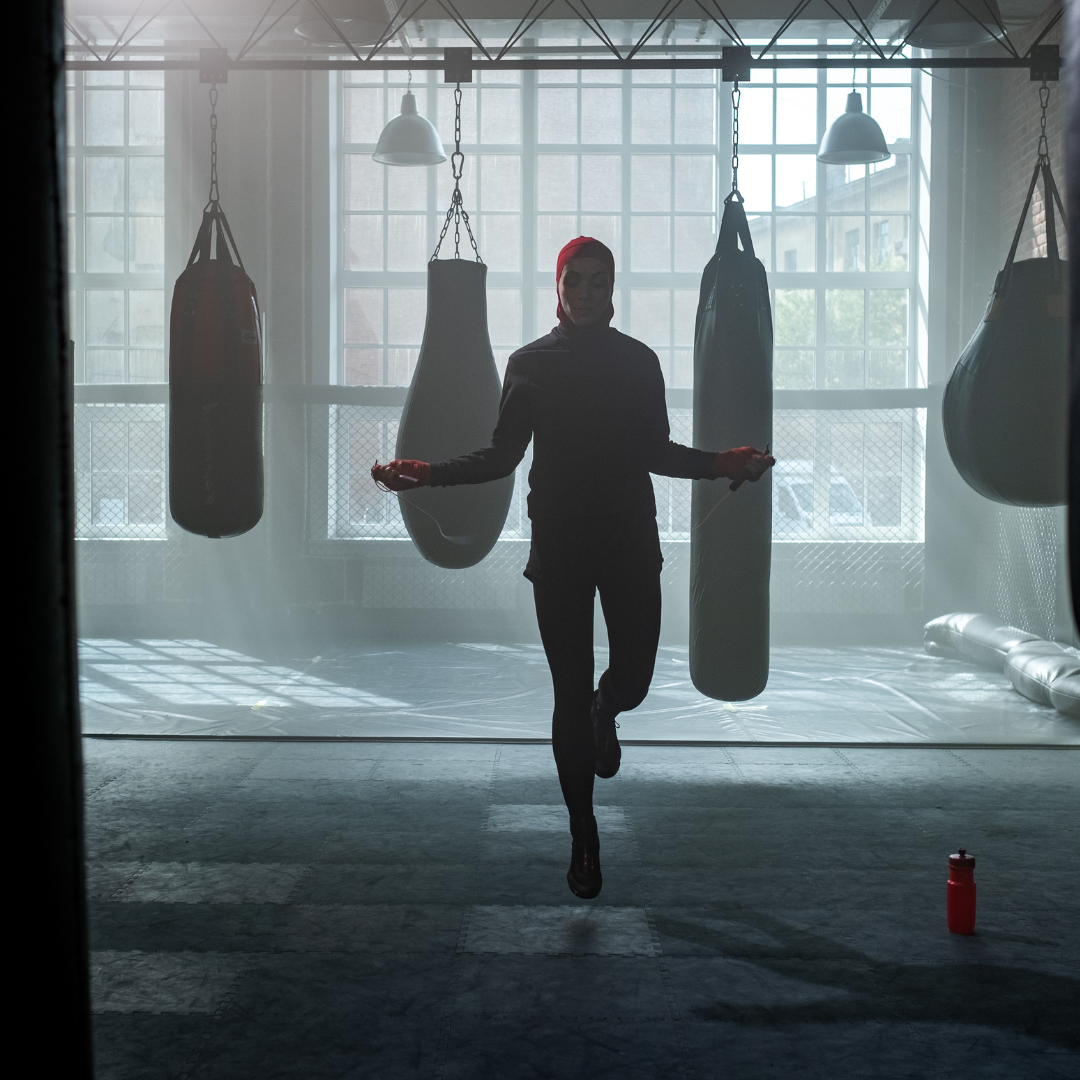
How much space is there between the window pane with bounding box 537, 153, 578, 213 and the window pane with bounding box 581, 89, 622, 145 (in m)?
0.21

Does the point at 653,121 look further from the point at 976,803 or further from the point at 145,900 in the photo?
the point at 145,900

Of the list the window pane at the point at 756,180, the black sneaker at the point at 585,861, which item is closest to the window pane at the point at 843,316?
the window pane at the point at 756,180

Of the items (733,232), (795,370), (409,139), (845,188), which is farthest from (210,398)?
(845,188)

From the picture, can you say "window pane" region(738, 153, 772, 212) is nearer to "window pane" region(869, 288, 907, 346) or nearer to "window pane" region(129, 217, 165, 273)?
"window pane" region(869, 288, 907, 346)

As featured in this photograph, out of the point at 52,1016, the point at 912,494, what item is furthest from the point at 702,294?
the point at 912,494

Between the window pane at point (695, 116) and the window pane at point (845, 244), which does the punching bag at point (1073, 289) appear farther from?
the window pane at point (845, 244)

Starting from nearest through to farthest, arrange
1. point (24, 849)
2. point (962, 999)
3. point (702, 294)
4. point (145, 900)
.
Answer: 1. point (24, 849)
2. point (962, 999)
3. point (145, 900)
4. point (702, 294)

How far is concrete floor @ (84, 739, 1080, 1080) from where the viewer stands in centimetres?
184

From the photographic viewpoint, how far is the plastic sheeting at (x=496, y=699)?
468 centimetres

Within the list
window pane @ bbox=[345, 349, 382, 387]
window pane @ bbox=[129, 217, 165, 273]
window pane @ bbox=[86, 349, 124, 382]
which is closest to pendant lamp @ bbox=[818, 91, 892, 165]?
window pane @ bbox=[345, 349, 382, 387]

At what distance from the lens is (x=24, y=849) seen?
1.95 feet

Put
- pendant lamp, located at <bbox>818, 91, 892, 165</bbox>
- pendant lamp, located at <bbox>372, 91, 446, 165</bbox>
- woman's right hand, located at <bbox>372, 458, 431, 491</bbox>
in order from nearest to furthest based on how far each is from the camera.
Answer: woman's right hand, located at <bbox>372, 458, 431, 491</bbox>, pendant lamp, located at <bbox>818, 91, 892, 165</bbox>, pendant lamp, located at <bbox>372, 91, 446, 165</bbox>

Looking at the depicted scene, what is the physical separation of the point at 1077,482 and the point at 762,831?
2.61m

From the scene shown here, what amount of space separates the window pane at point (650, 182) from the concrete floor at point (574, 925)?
539 cm
